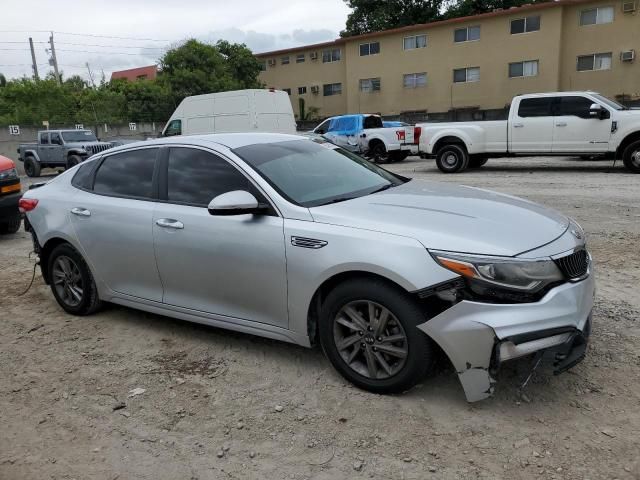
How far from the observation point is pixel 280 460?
287cm

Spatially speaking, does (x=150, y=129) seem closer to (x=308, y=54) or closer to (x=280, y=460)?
(x=308, y=54)

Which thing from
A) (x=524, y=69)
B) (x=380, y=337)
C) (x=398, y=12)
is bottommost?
(x=380, y=337)

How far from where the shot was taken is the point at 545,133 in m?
14.2

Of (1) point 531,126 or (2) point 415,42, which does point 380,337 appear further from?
(2) point 415,42

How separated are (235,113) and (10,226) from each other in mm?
10154

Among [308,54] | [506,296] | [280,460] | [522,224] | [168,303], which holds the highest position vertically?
[308,54]

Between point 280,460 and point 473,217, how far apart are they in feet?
5.78

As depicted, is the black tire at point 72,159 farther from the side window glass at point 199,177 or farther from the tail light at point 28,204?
the side window glass at point 199,177

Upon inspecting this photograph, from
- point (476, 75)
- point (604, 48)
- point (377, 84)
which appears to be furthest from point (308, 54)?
point (604, 48)

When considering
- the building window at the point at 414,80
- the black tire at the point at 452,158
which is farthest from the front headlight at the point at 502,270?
the building window at the point at 414,80

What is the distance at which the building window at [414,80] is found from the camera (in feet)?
123

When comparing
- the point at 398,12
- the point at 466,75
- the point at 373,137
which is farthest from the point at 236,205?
the point at 398,12

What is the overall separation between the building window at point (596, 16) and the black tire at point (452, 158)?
901 inches

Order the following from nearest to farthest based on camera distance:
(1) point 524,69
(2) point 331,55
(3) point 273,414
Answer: (3) point 273,414
(1) point 524,69
(2) point 331,55
